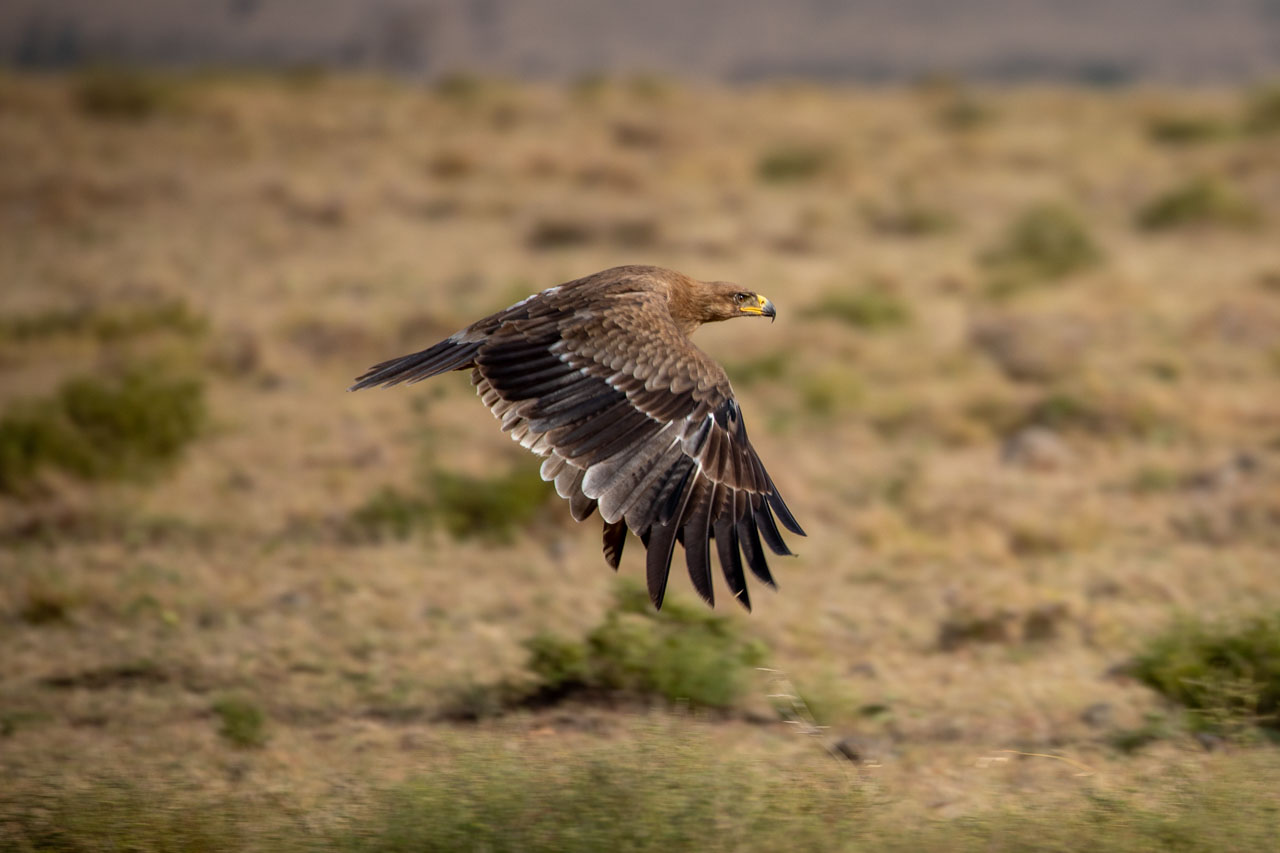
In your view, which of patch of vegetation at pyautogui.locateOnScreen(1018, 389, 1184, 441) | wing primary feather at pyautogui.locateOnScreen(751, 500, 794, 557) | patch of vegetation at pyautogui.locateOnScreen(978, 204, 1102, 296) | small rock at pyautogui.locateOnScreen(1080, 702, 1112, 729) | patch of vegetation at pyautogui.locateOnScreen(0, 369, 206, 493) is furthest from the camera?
patch of vegetation at pyautogui.locateOnScreen(978, 204, 1102, 296)

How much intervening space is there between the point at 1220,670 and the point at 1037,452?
14.5ft

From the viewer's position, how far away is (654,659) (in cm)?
575

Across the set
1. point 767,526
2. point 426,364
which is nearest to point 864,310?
point 426,364

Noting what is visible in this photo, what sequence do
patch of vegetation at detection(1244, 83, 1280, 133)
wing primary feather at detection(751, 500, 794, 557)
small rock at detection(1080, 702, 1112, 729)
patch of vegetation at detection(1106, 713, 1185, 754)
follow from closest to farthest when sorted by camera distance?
wing primary feather at detection(751, 500, 794, 557), patch of vegetation at detection(1106, 713, 1185, 754), small rock at detection(1080, 702, 1112, 729), patch of vegetation at detection(1244, 83, 1280, 133)

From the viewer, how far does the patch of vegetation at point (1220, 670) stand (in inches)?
201

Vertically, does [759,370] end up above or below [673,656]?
above

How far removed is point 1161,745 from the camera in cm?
514

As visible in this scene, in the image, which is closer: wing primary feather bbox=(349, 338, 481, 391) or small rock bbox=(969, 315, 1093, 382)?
wing primary feather bbox=(349, 338, 481, 391)

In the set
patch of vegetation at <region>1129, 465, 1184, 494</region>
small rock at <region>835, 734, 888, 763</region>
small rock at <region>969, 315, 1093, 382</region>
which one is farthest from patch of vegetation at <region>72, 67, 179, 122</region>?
small rock at <region>835, 734, 888, 763</region>

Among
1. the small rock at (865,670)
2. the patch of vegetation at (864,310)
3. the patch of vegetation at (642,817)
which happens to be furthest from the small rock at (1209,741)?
the patch of vegetation at (864,310)

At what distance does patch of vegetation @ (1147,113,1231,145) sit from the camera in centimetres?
2683

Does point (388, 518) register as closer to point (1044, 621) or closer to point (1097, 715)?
point (1044, 621)

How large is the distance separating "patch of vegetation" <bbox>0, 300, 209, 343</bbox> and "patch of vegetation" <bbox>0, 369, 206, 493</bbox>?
2.65 meters

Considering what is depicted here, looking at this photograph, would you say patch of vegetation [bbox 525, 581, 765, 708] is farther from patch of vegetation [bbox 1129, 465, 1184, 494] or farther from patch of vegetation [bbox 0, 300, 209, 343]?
patch of vegetation [bbox 0, 300, 209, 343]
